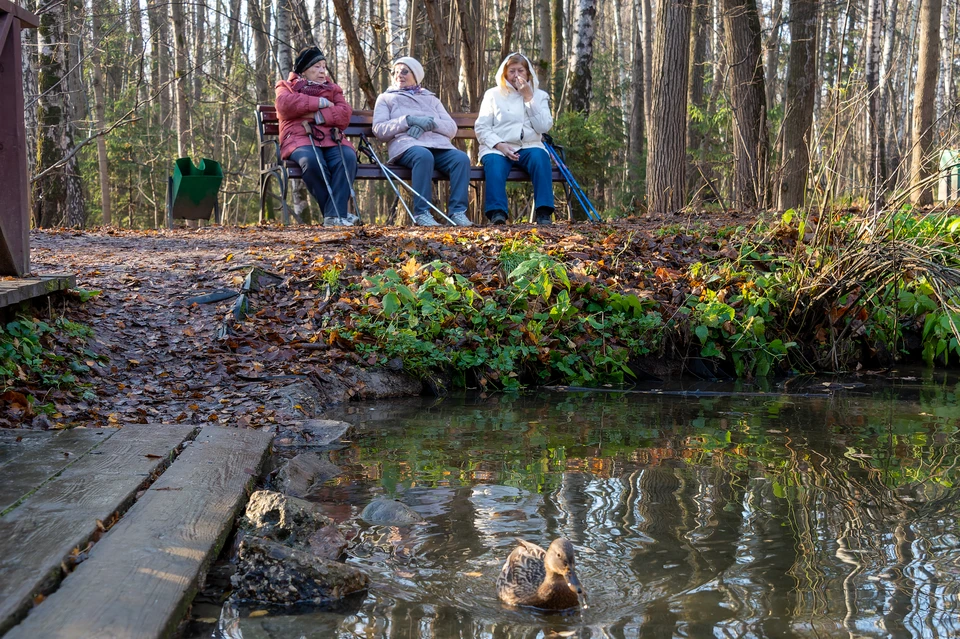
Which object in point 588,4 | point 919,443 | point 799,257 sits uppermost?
point 588,4

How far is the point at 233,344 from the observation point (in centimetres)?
603

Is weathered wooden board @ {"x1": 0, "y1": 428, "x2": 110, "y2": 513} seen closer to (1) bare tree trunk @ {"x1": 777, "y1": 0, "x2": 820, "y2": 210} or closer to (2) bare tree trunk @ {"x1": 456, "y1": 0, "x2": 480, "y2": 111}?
(1) bare tree trunk @ {"x1": 777, "y1": 0, "x2": 820, "y2": 210}

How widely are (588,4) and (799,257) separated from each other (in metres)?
8.85

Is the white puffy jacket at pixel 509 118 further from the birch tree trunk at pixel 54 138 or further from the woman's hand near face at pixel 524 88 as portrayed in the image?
the birch tree trunk at pixel 54 138

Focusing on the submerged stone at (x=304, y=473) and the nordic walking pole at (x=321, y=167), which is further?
the nordic walking pole at (x=321, y=167)

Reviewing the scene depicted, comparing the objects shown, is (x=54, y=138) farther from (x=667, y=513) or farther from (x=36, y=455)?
(x=667, y=513)

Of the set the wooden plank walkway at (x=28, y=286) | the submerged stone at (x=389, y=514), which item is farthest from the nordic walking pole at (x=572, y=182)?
the submerged stone at (x=389, y=514)

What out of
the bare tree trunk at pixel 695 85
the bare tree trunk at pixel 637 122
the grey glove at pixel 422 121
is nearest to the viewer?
the grey glove at pixel 422 121

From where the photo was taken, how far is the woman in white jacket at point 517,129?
984cm

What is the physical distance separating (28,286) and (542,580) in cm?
364

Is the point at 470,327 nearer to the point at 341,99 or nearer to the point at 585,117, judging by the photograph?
the point at 341,99

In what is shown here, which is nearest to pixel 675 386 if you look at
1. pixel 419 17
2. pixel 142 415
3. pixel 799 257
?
pixel 799 257

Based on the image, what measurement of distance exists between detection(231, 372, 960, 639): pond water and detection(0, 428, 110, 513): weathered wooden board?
107cm

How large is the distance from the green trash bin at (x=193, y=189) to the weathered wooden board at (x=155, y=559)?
8105 mm
